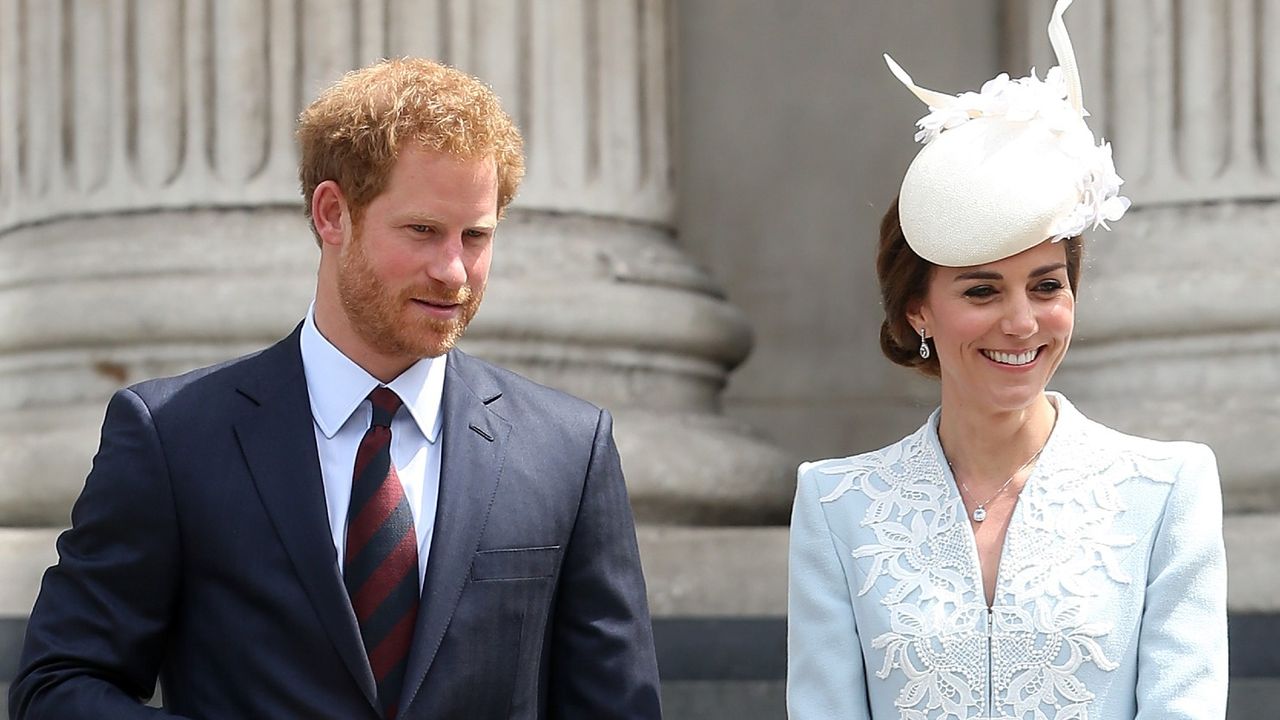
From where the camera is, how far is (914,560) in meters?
2.95

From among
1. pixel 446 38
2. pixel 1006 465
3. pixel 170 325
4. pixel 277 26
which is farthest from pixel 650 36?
pixel 1006 465

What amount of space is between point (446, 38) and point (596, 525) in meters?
2.67

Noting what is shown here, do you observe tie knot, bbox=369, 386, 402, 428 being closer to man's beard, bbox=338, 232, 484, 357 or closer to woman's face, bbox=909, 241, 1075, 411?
man's beard, bbox=338, 232, 484, 357

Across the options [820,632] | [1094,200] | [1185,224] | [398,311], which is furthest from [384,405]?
[1185,224]

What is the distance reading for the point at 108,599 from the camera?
8.86 ft

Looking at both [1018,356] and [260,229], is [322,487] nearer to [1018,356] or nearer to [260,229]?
[1018,356]

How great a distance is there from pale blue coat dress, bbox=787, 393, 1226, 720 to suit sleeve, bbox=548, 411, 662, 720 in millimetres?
238

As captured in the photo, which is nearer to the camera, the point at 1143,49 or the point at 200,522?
the point at 200,522

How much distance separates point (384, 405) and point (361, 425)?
0.05 metres

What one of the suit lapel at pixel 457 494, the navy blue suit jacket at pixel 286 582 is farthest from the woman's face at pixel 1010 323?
the suit lapel at pixel 457 494

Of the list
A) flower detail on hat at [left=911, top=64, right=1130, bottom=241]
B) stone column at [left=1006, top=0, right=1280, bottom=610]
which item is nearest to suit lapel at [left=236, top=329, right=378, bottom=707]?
flower detail on hat at [left=911, top=64, right=1130, bottom=241]

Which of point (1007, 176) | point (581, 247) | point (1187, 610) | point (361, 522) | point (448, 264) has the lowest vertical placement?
point (1187, 610)

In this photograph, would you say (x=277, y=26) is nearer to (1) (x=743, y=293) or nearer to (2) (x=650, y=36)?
(2) (x=650, y=36)

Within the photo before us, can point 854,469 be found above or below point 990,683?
above
